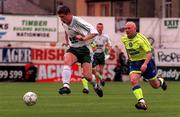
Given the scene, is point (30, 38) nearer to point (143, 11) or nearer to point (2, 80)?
point (2, 80)

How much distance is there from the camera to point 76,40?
650 inches

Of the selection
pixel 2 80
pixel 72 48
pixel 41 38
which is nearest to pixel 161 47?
pixel 41 38

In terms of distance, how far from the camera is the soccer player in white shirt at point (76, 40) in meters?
15.8

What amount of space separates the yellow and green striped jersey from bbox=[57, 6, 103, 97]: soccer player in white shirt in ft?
3.52

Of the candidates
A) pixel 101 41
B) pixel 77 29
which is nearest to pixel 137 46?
pixel 77 29

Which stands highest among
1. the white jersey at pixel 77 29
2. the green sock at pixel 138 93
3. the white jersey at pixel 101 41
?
the white jersey at pixel 77 29

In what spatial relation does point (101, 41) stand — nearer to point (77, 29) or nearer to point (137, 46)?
point (77, 29)

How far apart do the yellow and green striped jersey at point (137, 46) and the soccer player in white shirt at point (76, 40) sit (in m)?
1.07

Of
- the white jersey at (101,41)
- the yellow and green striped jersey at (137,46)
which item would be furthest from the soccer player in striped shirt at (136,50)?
the white jersey at (101,41)

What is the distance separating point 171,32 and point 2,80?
9.55 m

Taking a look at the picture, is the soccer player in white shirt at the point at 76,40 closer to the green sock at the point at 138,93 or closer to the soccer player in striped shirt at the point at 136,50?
the soccer player in striped shirt at the point at 136,50

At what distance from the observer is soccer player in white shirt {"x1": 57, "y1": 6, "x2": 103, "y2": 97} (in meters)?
15.8

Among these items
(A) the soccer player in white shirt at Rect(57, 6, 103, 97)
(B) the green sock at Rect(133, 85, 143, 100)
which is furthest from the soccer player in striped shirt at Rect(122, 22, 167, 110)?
(A) the soccer player in white shirt at Rect(57, 6, 103, 97)

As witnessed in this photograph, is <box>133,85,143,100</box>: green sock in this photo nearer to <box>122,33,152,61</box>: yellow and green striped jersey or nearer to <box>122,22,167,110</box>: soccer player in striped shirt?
<box>122,22,167,110</box>: soccer player in striped shirt
